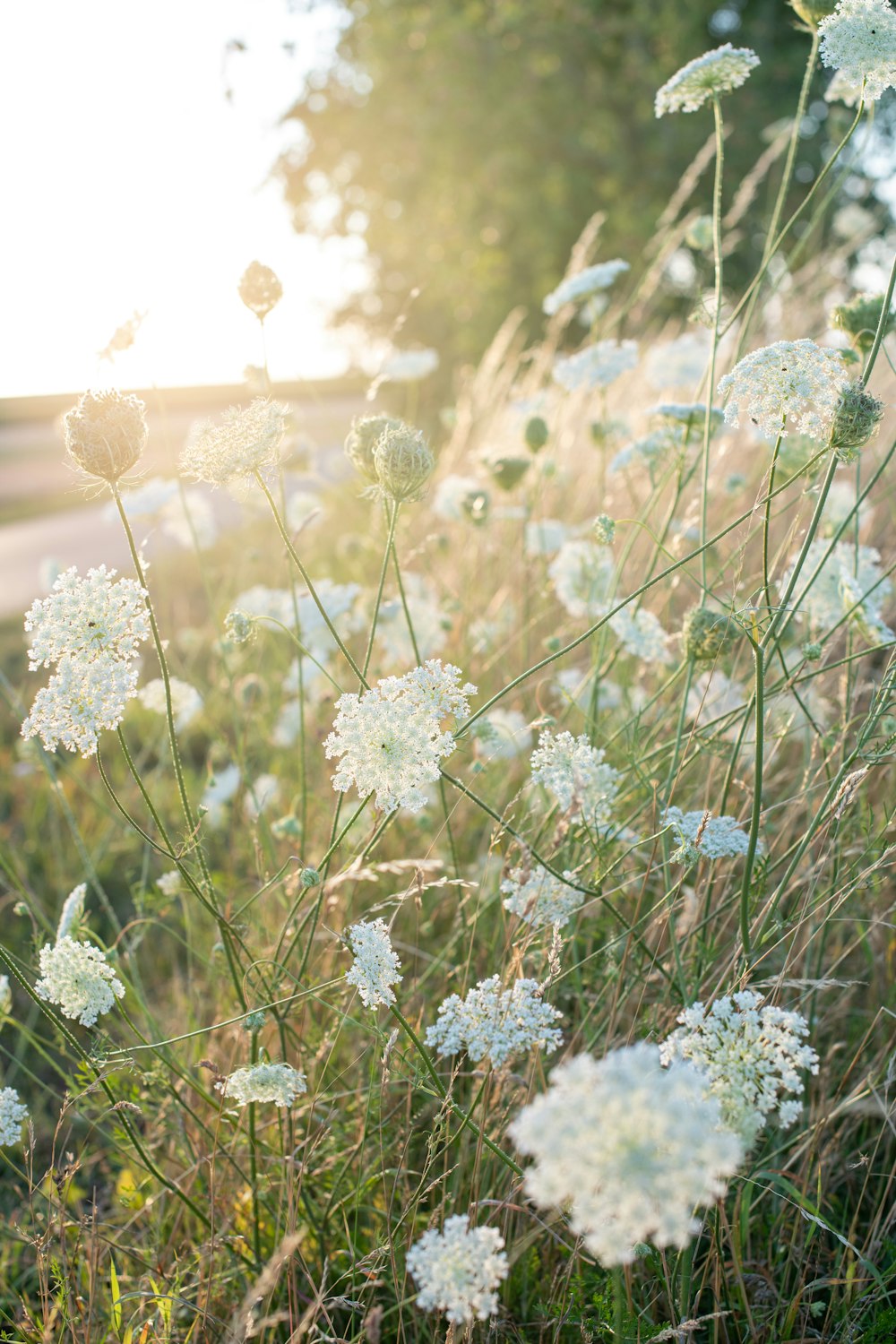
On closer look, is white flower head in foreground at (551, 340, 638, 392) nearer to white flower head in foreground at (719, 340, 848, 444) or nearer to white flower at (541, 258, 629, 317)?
white flower at (541, 258, 629, 317)

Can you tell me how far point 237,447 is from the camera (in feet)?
5.02

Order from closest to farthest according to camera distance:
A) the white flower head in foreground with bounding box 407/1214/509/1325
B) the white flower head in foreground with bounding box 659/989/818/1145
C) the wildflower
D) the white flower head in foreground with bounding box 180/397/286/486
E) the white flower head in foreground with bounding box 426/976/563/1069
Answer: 1. the white flower head in foreground with bounding box 407/1214/509/1325
2. the white flower head in foreground with bounding box 659/989/818/1145
3. the white flower head in foreground with bounding box 426/976/563/1069
4. the white flower head in foreground with bounding box 180/397/286/486
5. the wildflower

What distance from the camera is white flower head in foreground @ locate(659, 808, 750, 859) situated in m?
1.55

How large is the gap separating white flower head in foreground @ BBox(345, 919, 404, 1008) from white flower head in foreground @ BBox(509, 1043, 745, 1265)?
57 centimetres

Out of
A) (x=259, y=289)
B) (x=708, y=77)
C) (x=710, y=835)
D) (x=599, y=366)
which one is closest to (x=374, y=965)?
(x=710, y=835)

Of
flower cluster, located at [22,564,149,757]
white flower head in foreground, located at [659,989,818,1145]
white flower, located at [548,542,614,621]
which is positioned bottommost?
white flower head in foreground, located at [659,989,818,1145]

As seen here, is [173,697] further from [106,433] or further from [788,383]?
[788,383]

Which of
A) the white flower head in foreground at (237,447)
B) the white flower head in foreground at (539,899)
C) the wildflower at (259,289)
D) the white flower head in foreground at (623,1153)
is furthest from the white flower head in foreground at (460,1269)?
the wildflower at (259,289)

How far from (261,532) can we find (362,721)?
616 cm

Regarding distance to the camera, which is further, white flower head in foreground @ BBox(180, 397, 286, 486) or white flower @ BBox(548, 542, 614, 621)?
white flower @ BBox(548, 542, 614, 621)

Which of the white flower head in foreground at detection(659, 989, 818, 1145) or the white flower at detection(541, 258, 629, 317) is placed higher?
the white flower at detection(541, 258, 629, 317)

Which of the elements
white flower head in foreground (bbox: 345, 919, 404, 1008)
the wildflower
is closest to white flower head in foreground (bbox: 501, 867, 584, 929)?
white flower head in foreground (bbox: 345, 919, 404, 1008)

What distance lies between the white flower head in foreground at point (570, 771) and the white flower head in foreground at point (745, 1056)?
1.24ft

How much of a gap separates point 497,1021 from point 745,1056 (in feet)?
1.13
